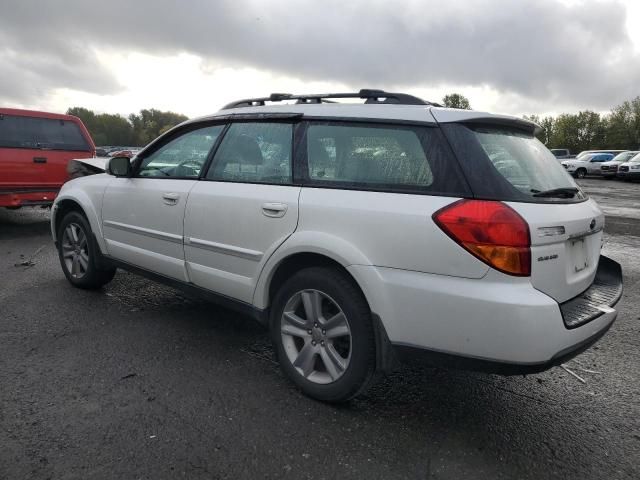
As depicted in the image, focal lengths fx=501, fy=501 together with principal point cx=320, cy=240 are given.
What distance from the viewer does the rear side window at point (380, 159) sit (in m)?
2.48

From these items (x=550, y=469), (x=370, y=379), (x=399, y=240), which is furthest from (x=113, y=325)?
(x=550, y=469)

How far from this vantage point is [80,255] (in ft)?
16.1

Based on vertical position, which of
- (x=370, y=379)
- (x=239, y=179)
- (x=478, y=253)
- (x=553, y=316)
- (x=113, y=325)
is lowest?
(x=113, y=325)

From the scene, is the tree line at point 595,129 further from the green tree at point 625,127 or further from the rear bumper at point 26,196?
the rear bumper at point 26,196

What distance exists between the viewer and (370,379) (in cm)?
264

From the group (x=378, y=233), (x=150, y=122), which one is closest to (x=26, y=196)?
(x=378, y=233)

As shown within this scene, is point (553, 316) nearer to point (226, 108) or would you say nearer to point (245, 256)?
point (245, 256)

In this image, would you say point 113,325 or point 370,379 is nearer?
point 370,379

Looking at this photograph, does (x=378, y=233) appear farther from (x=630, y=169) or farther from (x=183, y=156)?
(x=630, y=169)

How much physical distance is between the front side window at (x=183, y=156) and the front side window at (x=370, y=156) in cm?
97

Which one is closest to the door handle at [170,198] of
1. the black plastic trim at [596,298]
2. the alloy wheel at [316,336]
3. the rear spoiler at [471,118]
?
the alloy wheel at [316,336]

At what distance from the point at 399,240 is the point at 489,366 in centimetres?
71

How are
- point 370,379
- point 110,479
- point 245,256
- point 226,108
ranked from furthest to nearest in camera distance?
point 226,108, point 245,256, point 370,379, point 110,479

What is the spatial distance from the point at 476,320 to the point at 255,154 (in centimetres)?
181
